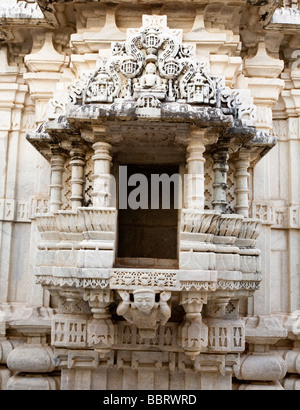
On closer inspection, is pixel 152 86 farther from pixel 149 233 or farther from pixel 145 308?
pixel 149 233

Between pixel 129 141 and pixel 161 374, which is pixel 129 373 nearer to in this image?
pixel 161 374

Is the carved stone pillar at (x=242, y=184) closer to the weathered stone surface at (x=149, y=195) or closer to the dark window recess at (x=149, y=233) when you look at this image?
the weathered stone surface at (x=149, y=195)

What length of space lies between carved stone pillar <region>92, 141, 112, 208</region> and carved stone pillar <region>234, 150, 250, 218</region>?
1593 millimetres

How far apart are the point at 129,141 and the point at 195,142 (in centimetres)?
80

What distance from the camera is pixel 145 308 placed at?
165 inches

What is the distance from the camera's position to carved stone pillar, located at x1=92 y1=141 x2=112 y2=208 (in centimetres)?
462

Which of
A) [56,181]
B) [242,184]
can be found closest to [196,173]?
[242,184]

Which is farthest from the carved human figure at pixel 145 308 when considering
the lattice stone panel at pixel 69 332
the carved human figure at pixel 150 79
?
the carved human figure at pixel 150 79

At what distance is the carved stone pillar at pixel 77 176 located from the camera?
199 inches

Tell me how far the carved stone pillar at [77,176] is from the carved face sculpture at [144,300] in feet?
4.57

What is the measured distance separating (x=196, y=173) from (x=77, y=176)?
1394 mm

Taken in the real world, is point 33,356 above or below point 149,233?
below
